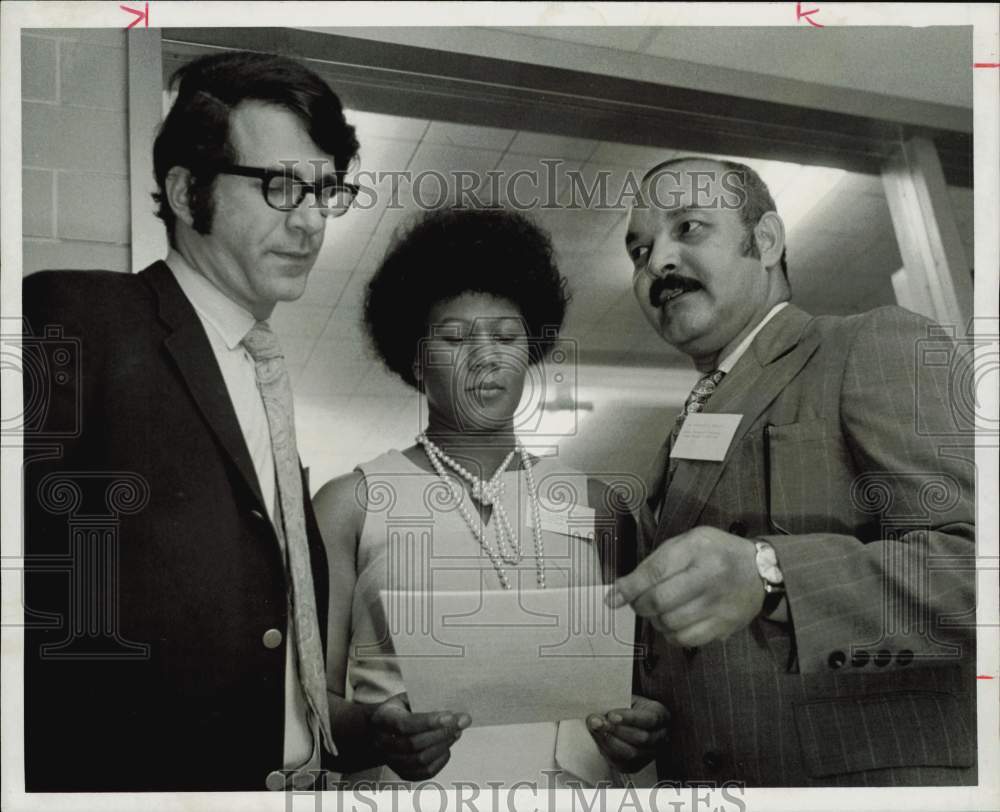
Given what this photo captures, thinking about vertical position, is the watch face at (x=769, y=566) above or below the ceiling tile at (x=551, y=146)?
below

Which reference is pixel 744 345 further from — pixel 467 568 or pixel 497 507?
pixel 467 568

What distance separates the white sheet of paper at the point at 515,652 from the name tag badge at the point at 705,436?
0.30 metres

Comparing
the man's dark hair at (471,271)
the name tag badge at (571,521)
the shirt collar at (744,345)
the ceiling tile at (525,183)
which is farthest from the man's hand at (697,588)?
the ceiling tile at (525,183)

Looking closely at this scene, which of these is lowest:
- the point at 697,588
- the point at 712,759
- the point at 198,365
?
the point at 712,759

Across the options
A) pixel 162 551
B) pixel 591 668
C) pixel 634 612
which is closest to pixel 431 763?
pixel 591 668

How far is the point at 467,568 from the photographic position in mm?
1829

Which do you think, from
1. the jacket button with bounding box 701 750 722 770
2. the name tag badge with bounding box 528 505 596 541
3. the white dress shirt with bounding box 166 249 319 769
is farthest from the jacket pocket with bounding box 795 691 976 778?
the white dress shirt with bounding box 166 249 319 769

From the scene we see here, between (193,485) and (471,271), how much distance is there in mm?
641

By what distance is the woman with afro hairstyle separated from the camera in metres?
1.80

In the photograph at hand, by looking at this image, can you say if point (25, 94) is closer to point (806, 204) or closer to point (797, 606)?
point (806, 204)

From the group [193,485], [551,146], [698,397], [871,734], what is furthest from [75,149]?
[871,734]

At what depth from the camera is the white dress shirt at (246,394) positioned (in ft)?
5.87

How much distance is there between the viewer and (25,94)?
1873mm

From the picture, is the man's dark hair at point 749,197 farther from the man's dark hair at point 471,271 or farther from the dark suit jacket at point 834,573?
the man's dark hair at point 471,271
